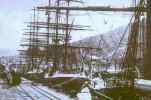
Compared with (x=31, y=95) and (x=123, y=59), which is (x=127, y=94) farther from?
(x=31, y=95)

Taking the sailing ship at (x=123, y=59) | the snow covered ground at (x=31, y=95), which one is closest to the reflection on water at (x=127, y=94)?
the sailing ship at (x=123, y=59)

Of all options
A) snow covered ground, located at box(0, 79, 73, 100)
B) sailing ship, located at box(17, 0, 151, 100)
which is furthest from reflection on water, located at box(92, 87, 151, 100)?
snow covered ground, located at box(0, 79, 73, 100)

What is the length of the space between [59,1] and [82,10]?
481 inches

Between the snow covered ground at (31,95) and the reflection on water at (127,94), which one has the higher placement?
the reflection on water at (127,94)

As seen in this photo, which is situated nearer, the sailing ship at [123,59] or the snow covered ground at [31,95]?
the sailing ship at [123,59]

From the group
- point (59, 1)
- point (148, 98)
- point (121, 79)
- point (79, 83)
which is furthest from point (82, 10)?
point (148, 98)

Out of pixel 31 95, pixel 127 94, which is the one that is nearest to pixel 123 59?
pixel 127 94

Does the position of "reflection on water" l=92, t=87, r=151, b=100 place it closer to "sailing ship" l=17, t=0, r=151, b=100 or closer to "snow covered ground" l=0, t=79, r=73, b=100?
"sailing ship" l=17, t=0, r=151, b=100

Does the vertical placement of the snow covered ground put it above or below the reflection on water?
below

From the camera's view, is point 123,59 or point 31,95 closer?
point 123,59

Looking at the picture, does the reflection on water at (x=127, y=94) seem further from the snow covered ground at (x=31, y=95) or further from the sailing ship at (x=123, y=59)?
the snow covered ground at (x=31, y=95)

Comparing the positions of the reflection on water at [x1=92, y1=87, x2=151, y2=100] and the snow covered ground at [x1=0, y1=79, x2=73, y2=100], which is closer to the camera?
the reflection on water at [x1=92, y1=87, x2=151, y2=100]

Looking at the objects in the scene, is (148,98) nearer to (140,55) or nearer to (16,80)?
(140,55)

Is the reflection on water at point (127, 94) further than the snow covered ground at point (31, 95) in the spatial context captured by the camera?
No
